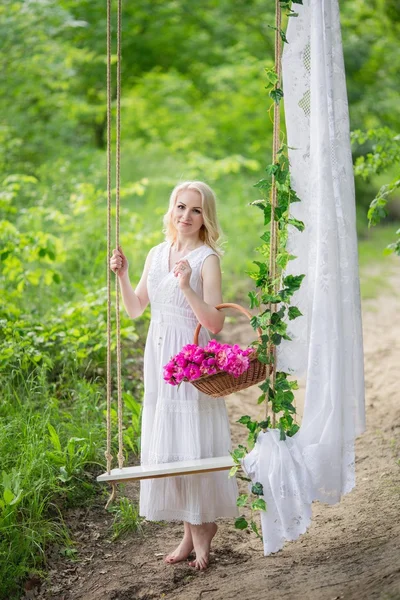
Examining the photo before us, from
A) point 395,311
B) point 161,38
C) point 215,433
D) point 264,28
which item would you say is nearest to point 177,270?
point 215,433

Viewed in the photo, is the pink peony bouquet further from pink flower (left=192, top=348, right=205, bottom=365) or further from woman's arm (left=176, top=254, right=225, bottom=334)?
woman's arm (left=176, top=254, right=225, bottom=334)

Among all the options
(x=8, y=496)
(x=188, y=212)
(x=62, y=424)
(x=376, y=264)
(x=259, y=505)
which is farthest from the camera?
(x=376, y=264)

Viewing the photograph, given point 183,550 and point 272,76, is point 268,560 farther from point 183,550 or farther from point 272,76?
point 272,76

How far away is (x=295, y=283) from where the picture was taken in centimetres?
282

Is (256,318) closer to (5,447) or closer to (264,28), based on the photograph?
(5,447)

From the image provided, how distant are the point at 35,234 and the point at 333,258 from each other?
3.06 meters

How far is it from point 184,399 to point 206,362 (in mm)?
396

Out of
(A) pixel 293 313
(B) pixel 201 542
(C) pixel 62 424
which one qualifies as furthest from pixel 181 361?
(C) pixel 62 424

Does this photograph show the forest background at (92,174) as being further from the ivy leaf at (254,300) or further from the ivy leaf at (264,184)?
the ivy leaf at (264,184)

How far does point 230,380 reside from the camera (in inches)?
112

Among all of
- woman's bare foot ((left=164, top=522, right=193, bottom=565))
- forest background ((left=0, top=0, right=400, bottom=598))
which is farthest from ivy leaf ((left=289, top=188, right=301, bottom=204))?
forest background ((left=0, top=0, right=400, bottom=598))

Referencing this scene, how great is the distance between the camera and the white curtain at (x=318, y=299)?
2844 mm

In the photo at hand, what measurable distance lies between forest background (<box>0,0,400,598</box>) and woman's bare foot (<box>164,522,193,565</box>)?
0.48 meters

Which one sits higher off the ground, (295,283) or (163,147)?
(163,147)
